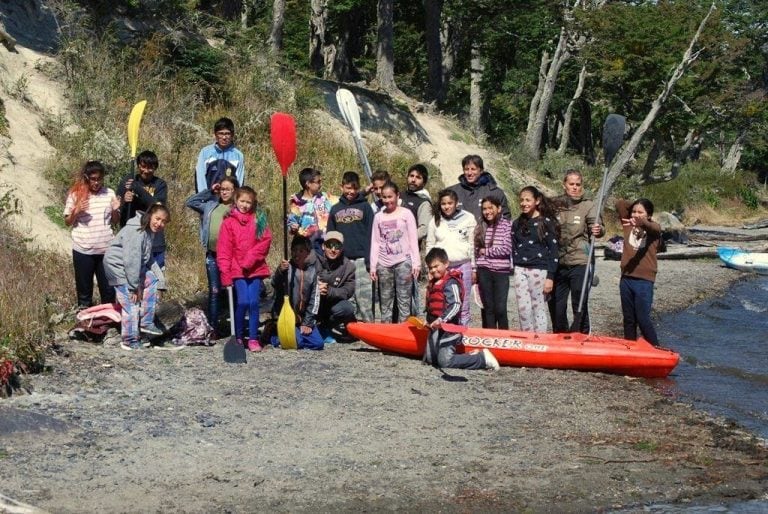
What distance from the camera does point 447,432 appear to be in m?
7.81

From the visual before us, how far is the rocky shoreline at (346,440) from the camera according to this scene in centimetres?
638

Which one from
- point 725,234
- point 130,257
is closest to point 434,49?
point 725,234

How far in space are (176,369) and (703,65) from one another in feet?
84.1

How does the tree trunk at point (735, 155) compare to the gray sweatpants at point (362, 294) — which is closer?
the gray sweatpants at point (362, 294)

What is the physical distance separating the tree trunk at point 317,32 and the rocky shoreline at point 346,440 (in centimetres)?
1813

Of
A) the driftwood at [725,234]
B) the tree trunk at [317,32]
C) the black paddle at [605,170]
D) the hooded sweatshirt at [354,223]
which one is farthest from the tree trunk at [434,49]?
the hooded sweatshirt at [354,223]

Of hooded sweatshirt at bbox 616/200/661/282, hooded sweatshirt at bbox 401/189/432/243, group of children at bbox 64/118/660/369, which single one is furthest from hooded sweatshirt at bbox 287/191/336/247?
hooded sweatshirt at bbox 616/200/661/282

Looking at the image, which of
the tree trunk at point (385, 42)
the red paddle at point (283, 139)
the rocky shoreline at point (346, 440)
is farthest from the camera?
the tree trunk at point (385, 42)

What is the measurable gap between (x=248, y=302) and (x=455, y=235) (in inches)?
80.2

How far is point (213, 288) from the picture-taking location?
34.9 feet

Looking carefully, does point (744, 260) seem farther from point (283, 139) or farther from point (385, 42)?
point (283, 139)

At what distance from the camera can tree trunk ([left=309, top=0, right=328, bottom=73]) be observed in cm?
2695

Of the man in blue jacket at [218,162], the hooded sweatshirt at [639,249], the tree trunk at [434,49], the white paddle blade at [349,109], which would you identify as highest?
the tree trunk at [434,49]

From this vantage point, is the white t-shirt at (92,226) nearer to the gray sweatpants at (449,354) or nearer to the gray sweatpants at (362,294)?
the gray sweatpants at (362,294)
